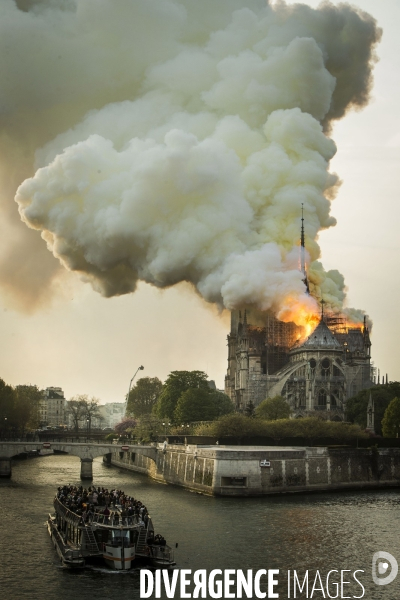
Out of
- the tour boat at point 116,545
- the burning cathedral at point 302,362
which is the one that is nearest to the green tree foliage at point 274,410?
the burning cathedral at point 302,362

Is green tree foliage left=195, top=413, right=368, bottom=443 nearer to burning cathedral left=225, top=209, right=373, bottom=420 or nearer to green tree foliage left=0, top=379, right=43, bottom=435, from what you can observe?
burning cathedral left=225, top=209, right=373, bottom=420

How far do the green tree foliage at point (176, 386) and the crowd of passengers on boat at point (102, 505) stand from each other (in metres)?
73.0

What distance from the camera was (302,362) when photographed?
134875mm

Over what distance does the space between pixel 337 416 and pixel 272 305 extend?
19.8 m

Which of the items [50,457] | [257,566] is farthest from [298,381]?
[257,566]

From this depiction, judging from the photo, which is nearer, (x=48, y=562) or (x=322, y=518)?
(x=48, y=562)

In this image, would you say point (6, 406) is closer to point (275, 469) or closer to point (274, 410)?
point (274, 410)

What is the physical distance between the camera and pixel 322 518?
60.5 metres

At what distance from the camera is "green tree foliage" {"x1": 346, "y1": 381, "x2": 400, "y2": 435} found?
114 m

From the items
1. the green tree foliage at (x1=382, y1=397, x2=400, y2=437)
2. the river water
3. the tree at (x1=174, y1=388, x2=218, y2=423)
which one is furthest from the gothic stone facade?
the river water

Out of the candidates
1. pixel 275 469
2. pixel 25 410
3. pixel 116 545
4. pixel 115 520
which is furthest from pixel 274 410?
pixel 116 545

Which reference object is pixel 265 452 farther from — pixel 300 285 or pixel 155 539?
pixel 300 285

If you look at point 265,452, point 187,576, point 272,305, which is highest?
point 272,305

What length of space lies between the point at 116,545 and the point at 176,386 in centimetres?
8741
